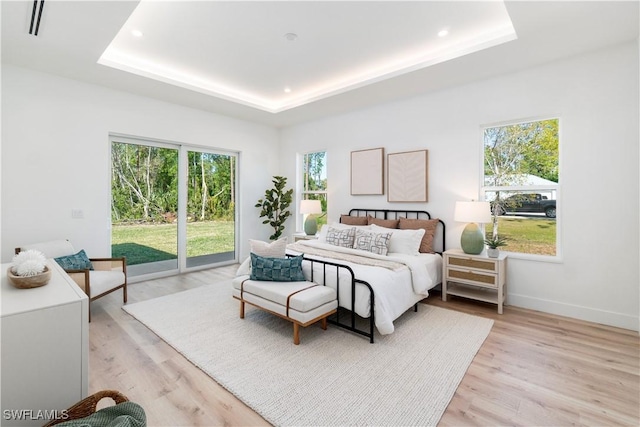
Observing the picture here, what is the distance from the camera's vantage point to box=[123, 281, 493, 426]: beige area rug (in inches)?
72.0

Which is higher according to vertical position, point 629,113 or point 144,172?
point 629,113

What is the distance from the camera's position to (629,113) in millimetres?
2910

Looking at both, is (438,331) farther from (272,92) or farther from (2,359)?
(272,92)

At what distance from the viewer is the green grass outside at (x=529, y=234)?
3441 millimetres

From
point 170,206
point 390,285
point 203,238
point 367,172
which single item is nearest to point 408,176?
point 367,172

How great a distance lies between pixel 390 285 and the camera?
2812 millimetres

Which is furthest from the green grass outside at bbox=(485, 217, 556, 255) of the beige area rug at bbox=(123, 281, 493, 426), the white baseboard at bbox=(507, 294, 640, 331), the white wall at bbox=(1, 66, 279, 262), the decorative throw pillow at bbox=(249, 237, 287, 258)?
the white wall at bbox=(1, 66, 279, 262)

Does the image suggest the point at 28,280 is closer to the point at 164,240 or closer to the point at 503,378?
the point at 503,378

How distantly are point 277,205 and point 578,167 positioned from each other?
4597 millimetres

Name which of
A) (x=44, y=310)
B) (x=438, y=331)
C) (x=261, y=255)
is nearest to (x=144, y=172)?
(x=261, y=255)

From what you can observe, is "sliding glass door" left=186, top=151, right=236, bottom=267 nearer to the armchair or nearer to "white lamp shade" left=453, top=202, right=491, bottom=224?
the armchair

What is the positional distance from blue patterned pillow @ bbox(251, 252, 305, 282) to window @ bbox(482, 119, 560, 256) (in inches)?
102

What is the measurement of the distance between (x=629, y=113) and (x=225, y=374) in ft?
14.5

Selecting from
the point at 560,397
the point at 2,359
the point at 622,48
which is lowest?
the point at 560,397
